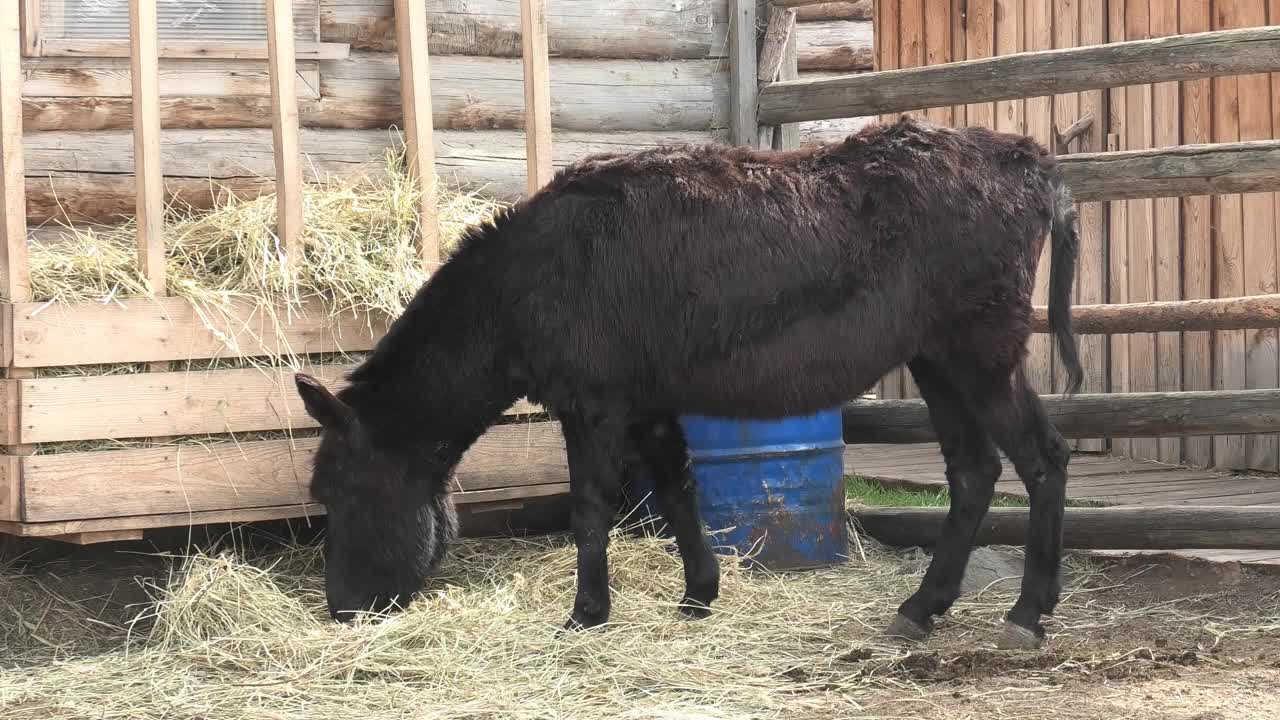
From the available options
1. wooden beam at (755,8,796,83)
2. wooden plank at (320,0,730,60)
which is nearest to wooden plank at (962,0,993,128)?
wooden beam at (755,8,796,83)

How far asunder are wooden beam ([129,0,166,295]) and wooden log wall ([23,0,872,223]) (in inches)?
26.3

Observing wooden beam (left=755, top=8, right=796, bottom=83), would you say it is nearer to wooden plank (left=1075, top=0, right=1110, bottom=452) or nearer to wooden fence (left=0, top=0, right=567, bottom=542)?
wooden fence (left=0, top=0, right=567, bottom=542)

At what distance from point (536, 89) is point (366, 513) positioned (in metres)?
1.94

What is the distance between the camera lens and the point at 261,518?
5.47 metres

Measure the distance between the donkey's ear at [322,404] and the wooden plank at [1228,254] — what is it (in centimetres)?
481

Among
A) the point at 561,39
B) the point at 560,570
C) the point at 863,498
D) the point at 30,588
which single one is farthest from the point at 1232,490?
the point at 30,588

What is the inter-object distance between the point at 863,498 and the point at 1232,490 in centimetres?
178

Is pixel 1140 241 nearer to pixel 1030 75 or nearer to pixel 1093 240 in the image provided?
pixel 1093 240

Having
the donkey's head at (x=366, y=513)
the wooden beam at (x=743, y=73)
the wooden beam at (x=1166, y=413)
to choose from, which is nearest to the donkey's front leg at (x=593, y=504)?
the donkey's head at (x=366, y=513)

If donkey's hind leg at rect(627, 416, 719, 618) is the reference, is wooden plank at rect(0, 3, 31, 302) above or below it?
above

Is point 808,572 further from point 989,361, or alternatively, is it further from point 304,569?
point 304,569

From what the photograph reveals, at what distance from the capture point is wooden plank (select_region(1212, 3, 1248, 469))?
7473 millimetres

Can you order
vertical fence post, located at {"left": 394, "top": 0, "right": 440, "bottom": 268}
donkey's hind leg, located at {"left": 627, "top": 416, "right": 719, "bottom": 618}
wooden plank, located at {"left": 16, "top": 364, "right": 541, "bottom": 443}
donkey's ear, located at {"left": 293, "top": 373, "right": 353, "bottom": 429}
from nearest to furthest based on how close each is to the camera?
1. donkey's ear, located at {"left": 293, "top": 373, "right": 353, "bottom": 429}
2. wooden plank, located at {"left": 16, "top": 364, "right": 541, "bottom": 443}
3. donkey's hind leg, located at {"left": 627, "top": 416, "right": 719, "bottom": 618}
4. vertical fence post, located at {"left": 394, "top": 0, "right": 440, "bottom": 268}

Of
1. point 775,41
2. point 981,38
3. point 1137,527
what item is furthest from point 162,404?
point 981,38
